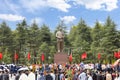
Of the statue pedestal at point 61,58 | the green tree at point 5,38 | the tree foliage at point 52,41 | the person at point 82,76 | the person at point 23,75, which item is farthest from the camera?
the green tree at point 5,38

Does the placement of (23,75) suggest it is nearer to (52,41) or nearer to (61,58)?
(61,58)

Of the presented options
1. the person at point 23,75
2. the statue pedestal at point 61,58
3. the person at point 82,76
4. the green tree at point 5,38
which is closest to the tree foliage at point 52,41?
the green tree at point 5,38

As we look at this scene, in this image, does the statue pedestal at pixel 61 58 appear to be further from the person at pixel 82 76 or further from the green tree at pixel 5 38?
the green tree at pixel 5 38

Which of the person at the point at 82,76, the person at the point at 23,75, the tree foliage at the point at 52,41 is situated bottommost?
the person at the point at 82,76

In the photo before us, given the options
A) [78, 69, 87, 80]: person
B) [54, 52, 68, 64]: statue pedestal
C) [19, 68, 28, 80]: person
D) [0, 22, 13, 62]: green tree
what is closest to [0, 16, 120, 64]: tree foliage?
[0, 22, 13, 62]: green tree

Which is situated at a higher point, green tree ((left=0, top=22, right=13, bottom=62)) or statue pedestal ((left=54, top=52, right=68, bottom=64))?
green tree ((left=0, top=22, right=13, bottom=62))

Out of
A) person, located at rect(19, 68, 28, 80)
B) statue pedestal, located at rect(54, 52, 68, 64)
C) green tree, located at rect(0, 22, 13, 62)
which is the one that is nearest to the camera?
person, located at rect(19, 68, 28, 80)

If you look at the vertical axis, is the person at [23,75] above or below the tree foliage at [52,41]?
below

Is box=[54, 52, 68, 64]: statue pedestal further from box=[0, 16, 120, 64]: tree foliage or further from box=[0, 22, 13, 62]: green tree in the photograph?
box=[0, 22, 13, 62]: green tree

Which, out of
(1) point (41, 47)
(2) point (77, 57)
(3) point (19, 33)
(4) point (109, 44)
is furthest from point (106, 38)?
(3) point (19, 33)

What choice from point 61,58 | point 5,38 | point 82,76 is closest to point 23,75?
point 82,76

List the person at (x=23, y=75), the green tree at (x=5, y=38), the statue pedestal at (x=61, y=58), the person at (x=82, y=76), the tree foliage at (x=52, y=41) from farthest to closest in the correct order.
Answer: the green tree at (x=5, y=38) → the tree foliage at (x=52, y=41) → the statue pedestal at (x=61, y=58) → the person at (x=82, y=76) → the person at (x=23, y=75)

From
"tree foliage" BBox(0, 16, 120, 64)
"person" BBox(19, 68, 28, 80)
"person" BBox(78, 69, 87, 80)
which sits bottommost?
"person" BBox(78, 69, 87, 80)

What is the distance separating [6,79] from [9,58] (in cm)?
3554
